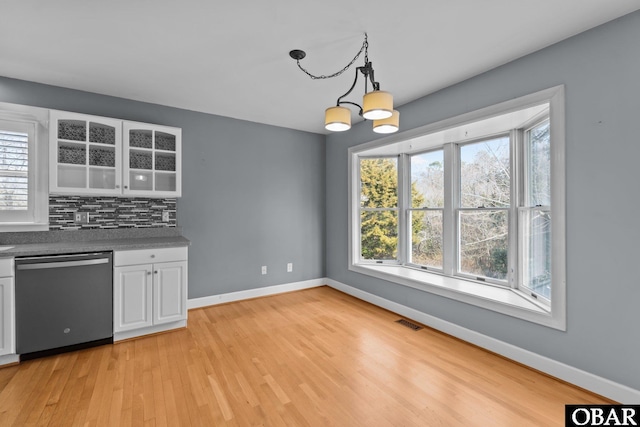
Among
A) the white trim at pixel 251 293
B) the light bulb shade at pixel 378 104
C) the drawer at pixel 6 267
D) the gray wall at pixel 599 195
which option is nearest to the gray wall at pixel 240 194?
the white trim at pixel 251 293

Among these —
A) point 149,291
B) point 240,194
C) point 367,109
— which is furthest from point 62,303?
point 367,109

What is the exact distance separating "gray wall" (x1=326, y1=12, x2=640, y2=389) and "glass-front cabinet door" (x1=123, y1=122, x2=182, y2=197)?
11.6ft

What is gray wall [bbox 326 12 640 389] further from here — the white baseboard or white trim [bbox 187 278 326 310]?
white trim [bbox 187 278 326 310]

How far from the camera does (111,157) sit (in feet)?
10.3

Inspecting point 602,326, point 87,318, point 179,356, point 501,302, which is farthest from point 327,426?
point 87,318

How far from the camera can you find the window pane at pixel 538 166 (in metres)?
2.62

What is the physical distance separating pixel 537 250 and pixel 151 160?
414 cm

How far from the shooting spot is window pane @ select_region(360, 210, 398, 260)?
429 cm

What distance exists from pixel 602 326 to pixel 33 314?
443 cm

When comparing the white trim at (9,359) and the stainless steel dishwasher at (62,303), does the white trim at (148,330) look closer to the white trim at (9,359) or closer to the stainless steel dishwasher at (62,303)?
the stainless steel dishwasher at (62,303)

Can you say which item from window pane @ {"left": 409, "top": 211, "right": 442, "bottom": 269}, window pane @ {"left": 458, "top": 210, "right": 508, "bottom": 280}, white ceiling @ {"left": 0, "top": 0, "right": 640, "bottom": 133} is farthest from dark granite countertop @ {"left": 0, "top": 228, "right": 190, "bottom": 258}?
window pane @ {"left": 458, "top": 210, "right": 508, "bottom": 280}

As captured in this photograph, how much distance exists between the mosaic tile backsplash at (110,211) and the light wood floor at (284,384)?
1305 millimetres

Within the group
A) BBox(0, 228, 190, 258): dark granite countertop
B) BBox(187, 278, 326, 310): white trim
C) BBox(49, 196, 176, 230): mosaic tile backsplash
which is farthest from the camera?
BBox(187, 278, 326, 310): white trim

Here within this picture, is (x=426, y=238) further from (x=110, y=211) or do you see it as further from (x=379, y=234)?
(x=110, y=211)
